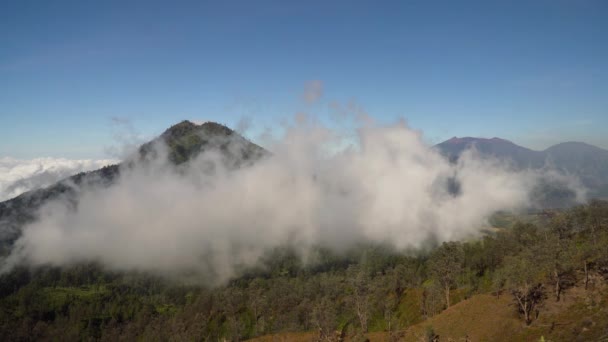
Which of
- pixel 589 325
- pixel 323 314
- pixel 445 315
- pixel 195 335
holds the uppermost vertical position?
pixel 589 325

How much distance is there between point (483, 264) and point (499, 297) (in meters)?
119

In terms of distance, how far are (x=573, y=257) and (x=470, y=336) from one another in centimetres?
3275

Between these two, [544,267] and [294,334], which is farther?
[294,334]

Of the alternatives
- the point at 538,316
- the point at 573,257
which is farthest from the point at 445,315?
the point at 573,257

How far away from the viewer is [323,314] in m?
127

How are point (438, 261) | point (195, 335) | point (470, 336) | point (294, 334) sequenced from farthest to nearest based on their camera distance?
1. point (195, 335)
2. point (294, 334)
3. point (438, 261)
4. point (470, 336)

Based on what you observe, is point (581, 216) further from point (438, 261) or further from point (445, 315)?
point (445, 315)

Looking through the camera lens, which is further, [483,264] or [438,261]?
[483,264]

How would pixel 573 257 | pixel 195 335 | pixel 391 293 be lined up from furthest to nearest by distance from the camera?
pixel 195 335, pixel 391 293, pixel 573 257

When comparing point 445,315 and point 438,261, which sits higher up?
point 438,261

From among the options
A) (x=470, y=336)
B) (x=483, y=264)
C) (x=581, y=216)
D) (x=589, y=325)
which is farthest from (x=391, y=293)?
(x=589, y=325)

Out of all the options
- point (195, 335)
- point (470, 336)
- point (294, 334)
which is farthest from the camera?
point (195, 335)

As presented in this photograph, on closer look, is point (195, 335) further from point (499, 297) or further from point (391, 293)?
point (499, 297)

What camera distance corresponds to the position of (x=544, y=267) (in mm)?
71875
